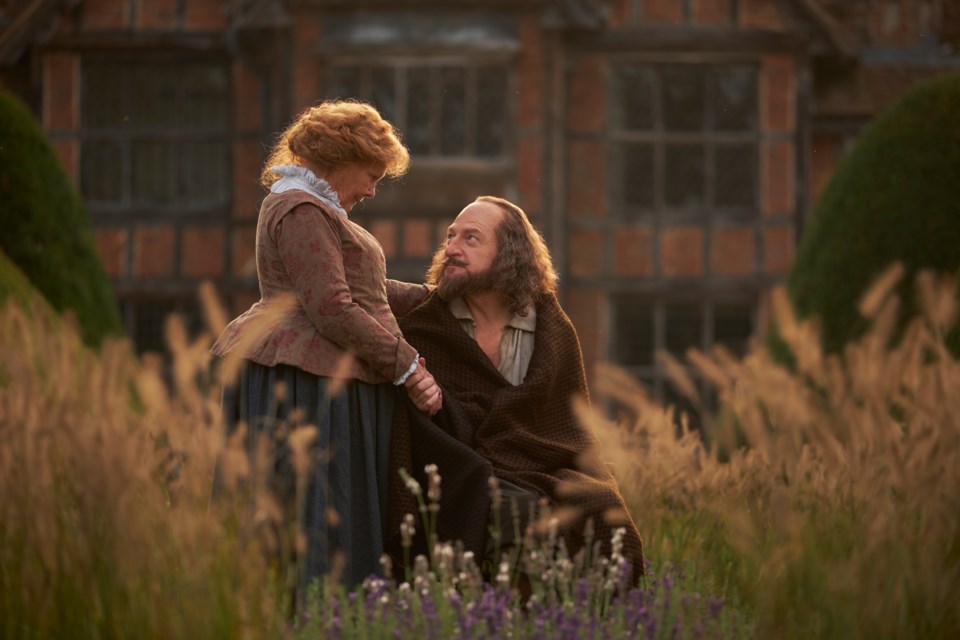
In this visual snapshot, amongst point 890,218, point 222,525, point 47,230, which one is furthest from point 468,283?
point 47,230

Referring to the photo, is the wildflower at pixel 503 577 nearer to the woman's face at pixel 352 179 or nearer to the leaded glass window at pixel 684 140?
the woman's face at pixel 352 179

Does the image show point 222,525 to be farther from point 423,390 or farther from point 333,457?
point 423,390

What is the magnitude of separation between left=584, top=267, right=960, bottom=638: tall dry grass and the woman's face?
1008mm

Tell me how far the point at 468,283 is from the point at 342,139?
24.2 inches

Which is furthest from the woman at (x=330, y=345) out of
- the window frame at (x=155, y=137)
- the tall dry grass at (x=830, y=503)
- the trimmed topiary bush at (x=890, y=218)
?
the window frame at (x=155, y=137)

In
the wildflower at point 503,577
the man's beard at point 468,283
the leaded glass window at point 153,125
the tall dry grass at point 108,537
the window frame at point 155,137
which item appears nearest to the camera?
the tall dry grass at point 108,537

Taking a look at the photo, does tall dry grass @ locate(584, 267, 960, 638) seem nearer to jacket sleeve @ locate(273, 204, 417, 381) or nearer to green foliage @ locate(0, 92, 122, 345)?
jacket sleeve @ locate(273, 204, 417, 381)

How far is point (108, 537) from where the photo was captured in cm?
354

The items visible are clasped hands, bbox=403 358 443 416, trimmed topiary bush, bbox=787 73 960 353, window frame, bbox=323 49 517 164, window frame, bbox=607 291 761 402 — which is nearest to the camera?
clasped hands, bbox=403 358 443 416

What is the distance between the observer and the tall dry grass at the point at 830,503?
358cm

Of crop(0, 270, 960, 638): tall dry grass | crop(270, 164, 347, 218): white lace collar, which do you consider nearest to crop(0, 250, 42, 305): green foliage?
crop(0, 270, 960, 638): tall dry grass

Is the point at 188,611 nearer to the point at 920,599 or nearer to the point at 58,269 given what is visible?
the point at 920,599

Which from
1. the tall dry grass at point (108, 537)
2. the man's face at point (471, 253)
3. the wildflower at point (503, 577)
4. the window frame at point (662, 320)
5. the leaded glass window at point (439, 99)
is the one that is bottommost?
the window frame at point (662, 320)

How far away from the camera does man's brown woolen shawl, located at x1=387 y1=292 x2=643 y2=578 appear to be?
4.50 meters
